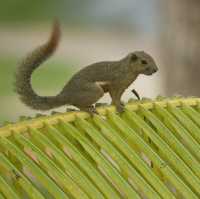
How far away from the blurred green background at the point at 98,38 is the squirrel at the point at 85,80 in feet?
7.68

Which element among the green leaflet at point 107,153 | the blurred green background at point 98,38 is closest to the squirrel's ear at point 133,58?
the green leaflet at point 107,153

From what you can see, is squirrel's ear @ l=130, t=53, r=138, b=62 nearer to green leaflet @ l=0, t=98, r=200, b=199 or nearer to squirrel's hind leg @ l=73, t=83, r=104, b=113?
squirrel's hind leg @ l=73, t=83, r=104, b=113

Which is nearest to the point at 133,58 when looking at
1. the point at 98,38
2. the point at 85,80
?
the point at 85,80

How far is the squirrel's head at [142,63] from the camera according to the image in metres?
3.28

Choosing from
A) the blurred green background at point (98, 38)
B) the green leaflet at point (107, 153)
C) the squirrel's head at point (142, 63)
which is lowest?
the blurred green background at point (98, 38)

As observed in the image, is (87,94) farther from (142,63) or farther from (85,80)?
(142,63)

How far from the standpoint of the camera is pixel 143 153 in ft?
7.15

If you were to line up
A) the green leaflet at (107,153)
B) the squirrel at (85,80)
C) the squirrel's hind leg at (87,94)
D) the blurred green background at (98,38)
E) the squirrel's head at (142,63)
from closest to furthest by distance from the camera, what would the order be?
the green leaflet at (107,153), the squirrel at (85,80), the squirrel's hind leg at (87,94), the squirrel's head at (142,63), the blurred green background at (98,38)

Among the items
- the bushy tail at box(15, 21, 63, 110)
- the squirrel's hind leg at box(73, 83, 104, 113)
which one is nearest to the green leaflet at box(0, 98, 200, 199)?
the bushy tail at box(15, 21, 63, 110)

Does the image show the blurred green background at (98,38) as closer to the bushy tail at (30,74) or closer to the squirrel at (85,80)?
the squirrel at (85,80)

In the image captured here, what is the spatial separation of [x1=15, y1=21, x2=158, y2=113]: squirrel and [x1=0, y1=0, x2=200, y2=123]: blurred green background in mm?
2341

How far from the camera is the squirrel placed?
106 inches

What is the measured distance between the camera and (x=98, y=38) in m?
12.8

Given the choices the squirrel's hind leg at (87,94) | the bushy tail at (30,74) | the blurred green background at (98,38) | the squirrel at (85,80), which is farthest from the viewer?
the blurred green background at (98,38)
